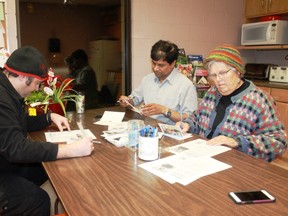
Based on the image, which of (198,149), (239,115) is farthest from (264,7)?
(198,149)

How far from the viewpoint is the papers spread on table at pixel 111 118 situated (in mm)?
2031

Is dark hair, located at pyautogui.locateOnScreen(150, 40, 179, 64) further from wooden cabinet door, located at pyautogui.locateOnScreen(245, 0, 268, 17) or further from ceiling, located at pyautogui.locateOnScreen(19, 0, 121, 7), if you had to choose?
wooden cabinet door, located at pyautogui.locateOnScreen(245, 0, 268, 17)

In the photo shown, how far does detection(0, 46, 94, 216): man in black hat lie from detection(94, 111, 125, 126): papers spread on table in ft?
1.96

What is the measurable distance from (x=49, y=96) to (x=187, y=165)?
1.32 meters

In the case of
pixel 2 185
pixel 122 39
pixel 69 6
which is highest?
pixel 69 6

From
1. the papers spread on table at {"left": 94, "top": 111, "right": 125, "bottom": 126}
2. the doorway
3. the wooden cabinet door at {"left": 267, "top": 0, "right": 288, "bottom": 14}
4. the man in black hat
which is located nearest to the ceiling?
the doorway

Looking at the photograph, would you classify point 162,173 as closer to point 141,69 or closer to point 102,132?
point 102,132

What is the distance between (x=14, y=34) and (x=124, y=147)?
180 centimetres

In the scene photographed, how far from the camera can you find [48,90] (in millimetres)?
2055

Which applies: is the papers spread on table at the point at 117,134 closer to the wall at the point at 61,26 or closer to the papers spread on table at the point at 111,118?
the papers spread on table at the point at 111,118

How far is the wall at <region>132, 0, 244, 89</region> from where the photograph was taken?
10.6ft

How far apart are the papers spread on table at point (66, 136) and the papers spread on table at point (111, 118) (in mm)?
230

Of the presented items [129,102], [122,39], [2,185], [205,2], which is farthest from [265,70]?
[2,185]

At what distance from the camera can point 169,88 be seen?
244cm
